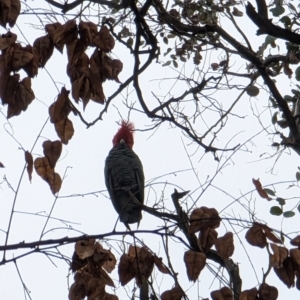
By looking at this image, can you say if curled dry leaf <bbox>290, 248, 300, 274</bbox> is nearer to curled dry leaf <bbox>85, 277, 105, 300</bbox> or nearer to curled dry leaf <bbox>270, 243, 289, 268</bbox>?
curled dry leaf <bbox>270, 243, 289, 268</bbox>

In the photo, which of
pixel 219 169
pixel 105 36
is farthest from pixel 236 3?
pixel 105 36

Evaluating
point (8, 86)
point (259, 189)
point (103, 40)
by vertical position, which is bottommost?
point (259, 189)

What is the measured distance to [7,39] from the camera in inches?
69.5

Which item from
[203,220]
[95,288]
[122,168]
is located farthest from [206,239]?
[122,168]

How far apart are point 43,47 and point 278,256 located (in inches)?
38.6

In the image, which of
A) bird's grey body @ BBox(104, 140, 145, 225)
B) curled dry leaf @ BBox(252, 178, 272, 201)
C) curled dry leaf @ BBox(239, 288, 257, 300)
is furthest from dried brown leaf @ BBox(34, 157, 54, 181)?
bird's grey body @ BBox(104, 140, 145, 225)

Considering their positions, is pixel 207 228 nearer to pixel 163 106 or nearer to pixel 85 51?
pixel 85 51

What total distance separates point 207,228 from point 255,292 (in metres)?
0.25

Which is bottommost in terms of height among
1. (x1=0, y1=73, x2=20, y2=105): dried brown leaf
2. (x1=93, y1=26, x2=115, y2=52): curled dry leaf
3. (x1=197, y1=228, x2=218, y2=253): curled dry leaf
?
(x1=197, y1=228, x2=218, y2=253): curled dry leaf

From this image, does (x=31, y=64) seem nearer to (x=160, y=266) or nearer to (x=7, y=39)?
(x=7, y=39)

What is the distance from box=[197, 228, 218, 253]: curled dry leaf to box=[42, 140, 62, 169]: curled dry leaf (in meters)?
0.54

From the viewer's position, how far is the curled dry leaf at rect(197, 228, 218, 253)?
1914 mm

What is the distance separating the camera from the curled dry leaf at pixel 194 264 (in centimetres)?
185

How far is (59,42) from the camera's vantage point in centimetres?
180
